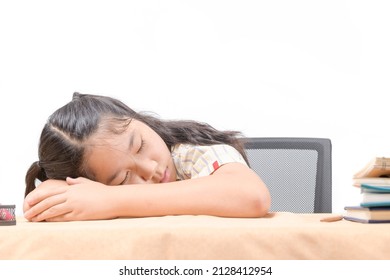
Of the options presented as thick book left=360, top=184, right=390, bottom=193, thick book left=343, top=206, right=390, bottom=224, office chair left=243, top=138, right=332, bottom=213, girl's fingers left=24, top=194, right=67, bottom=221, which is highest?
thick book left=360, top=184, right=390, bottom=193

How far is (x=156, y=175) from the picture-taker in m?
1.21

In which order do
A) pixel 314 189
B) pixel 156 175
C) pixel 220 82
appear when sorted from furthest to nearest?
pixel 220 82 < pixel 314 189 < pixel 156 175

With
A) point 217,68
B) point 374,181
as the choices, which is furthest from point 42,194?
point 217,68

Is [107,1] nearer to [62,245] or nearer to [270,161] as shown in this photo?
[270,161]

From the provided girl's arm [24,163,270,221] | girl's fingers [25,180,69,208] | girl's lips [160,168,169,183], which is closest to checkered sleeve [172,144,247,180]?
girl's lips [160,168,169,183]

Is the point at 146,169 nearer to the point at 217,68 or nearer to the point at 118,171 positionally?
the point at 118,171

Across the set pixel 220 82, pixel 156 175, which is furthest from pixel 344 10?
pixel 156 175

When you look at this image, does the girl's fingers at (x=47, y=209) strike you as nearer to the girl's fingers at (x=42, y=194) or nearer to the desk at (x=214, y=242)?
the girl's fingers at (x=42, y=194)

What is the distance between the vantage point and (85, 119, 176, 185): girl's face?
117cm

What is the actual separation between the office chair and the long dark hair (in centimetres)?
37

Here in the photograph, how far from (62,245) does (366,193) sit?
0.43m

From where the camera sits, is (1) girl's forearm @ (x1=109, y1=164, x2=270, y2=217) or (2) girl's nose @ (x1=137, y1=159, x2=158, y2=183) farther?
(2) girl's nose @ (x1=137, y1=159, x2=158, y2=183)

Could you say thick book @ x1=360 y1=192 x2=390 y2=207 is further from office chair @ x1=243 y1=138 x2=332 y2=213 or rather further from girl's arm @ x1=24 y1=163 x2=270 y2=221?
office chair @ x1=243 y1=138 x2=332 y2=213

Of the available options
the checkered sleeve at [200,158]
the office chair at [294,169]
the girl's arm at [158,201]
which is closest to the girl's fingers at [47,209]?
the girl's arm at [158,201]
